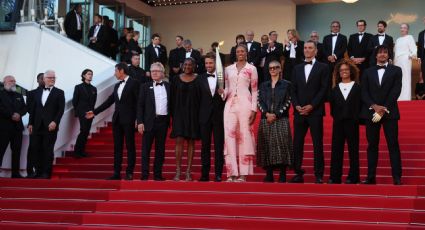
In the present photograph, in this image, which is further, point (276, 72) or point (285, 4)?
point (285, 4)

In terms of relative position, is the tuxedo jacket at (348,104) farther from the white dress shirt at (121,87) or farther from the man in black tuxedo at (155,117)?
the white dress shirt at (121,87)

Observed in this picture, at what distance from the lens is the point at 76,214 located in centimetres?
802

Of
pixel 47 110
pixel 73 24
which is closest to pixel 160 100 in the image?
pixel 47 110

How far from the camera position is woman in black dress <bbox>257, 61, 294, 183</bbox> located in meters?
→ 8.32

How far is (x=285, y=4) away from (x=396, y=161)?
45.1ft

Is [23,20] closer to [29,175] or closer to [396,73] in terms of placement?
[29,175]

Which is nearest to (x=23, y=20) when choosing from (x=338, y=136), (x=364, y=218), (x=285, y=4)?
(x=285, y=4)

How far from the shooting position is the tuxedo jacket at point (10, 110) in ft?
33.2

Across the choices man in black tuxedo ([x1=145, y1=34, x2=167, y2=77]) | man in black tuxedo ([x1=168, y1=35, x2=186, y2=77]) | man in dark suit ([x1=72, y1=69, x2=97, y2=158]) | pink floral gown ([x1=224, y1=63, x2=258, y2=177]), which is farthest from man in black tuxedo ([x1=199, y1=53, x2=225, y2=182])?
man in black tuxedo ([x1=145, y1=34, x2=167, y2=77])

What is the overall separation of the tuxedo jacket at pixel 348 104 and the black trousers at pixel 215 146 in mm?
1585

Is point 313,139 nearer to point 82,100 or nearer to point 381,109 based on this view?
point 381,109

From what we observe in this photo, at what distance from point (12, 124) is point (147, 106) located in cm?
Result: 244

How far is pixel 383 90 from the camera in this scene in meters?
8.14

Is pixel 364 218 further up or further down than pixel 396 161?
further down
